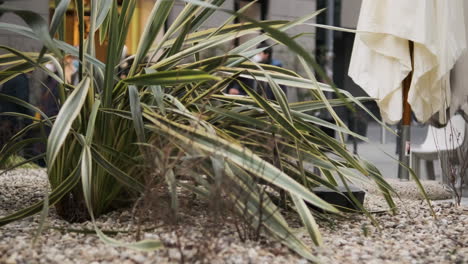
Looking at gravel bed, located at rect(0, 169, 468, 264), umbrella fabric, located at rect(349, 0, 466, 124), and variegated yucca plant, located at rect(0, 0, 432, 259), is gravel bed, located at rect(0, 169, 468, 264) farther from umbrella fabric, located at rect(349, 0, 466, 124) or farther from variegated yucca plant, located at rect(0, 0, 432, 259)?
umbrella fabric, located at rect(349, 0, 466, 124)

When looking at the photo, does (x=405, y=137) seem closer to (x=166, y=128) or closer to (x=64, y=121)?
(x=166, y=128)

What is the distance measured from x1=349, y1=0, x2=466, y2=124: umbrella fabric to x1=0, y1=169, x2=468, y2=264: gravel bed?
53.1 inches

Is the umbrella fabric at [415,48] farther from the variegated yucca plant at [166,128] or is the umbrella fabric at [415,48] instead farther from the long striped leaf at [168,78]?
the long striped leaf at [168,78]

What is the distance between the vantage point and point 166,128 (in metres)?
2.28

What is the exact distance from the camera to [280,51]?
1033 centimetres

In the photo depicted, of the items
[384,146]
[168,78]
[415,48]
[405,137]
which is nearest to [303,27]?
[384,146]

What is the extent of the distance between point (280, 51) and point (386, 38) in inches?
237

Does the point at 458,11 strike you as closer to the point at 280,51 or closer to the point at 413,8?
the point at 413,8

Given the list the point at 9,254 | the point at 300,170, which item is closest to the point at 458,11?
the point at 300,170

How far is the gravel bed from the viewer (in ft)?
6.61

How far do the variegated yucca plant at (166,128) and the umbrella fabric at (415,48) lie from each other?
1.46 meters

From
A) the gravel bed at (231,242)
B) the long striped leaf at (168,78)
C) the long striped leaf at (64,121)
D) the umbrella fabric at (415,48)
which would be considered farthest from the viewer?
the umbrella fabric at (415,48)

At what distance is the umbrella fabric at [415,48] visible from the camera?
13.9 feet

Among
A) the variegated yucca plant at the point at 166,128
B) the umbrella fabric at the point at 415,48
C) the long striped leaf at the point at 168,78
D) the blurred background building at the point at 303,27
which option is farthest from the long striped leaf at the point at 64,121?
the blurred background building at the point at 303,27
